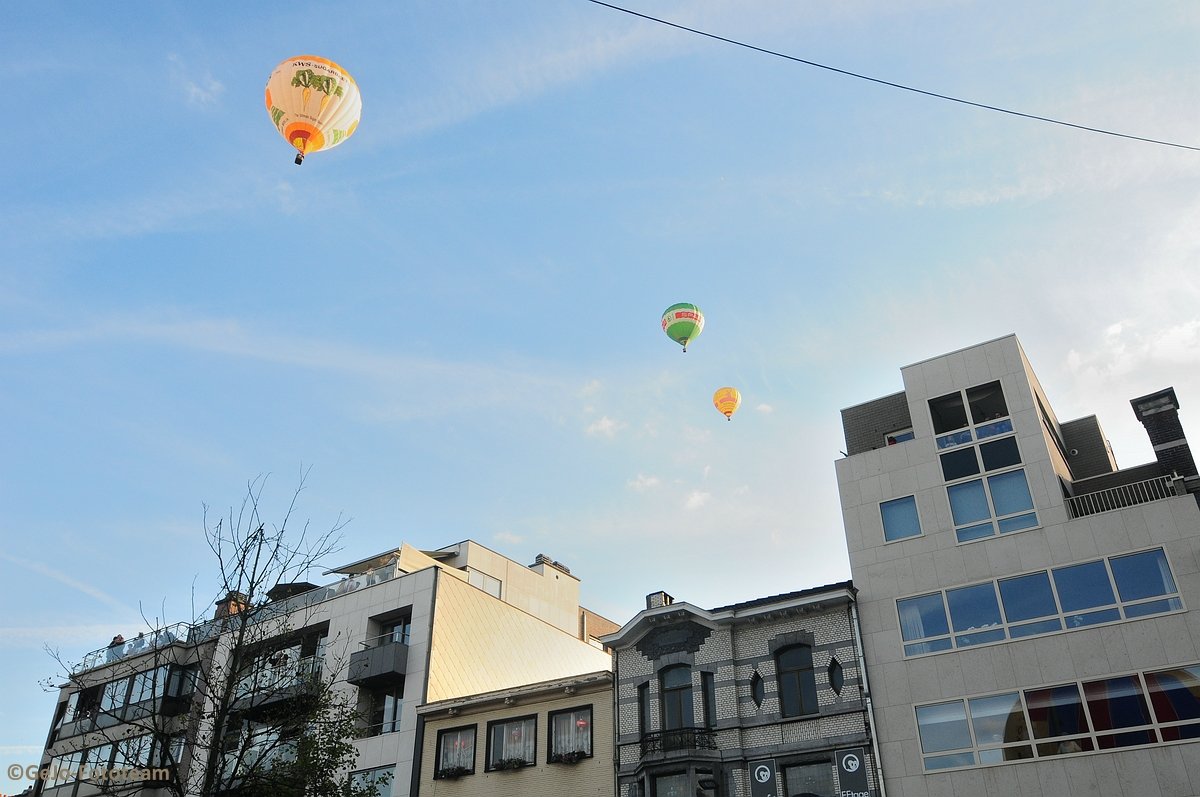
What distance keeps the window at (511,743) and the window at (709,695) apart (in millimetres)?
6694

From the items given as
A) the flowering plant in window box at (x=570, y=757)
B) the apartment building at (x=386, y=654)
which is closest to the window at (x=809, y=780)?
the flowering plant in window box at (x=570, y=757)

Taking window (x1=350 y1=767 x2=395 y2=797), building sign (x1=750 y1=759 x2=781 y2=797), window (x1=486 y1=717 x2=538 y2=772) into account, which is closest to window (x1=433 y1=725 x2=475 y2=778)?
window (x1=486 y1=717 x2=538 y2=772)

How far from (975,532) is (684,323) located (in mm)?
15007

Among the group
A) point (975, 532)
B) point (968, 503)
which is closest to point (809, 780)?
point (975, 532)

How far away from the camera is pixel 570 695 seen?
1309 inches

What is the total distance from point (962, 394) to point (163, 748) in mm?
25069

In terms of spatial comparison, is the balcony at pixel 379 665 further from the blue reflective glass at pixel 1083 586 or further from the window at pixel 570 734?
the blue reflective glass at pixel 1083 586

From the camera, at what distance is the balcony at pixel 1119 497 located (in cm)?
2740

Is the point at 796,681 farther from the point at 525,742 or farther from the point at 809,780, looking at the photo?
the point at 525,742

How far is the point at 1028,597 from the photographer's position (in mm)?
27000

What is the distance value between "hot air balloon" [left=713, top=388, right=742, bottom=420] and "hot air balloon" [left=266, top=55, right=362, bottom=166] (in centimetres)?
2132

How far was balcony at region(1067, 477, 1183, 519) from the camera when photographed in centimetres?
2740

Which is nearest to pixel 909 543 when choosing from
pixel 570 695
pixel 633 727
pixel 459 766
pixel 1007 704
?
pixel 1007 704

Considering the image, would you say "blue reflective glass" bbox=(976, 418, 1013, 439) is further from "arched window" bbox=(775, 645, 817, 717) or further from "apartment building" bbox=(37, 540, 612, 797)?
"apartment building" bbox=(37, 540, 612, 797)
